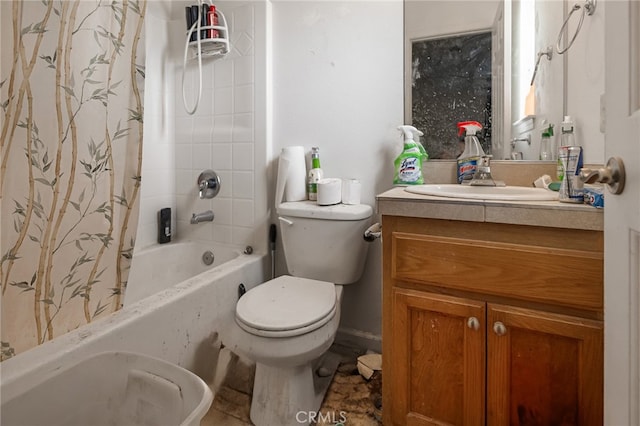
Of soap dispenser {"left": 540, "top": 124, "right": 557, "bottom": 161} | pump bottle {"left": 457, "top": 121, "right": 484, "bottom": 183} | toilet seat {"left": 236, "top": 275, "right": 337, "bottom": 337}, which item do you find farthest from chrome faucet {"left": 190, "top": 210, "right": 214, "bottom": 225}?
soap dispenser {"left": 540, "top": 124, "right": 557, "bottom": 161}

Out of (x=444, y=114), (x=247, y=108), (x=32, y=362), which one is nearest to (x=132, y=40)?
(x=247, y=108)

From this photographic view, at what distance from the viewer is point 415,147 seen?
4.69 ft

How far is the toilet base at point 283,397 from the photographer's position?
121 cm

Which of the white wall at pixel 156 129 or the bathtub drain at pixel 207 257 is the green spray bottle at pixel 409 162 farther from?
the white wall at pixel 156 129

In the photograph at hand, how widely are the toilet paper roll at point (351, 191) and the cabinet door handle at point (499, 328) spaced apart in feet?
2.60

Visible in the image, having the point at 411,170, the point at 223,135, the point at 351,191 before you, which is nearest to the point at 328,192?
the point at 351,191

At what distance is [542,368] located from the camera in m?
0.94

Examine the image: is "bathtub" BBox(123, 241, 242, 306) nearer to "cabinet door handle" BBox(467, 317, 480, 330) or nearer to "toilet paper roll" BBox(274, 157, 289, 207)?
"toilet paper roll" BBox(274, 157, 289, 207)

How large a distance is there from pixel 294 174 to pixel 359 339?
2.82 ft

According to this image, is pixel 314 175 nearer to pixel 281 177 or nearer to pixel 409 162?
pixel 281 177

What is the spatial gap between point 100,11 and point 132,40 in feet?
0.39

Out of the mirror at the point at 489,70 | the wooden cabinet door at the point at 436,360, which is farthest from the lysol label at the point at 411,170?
the wooden cabinet door at the point at 436,360

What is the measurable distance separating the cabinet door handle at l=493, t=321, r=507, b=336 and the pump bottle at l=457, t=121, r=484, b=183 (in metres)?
0.62

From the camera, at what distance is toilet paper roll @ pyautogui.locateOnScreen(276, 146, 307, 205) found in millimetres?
1657
